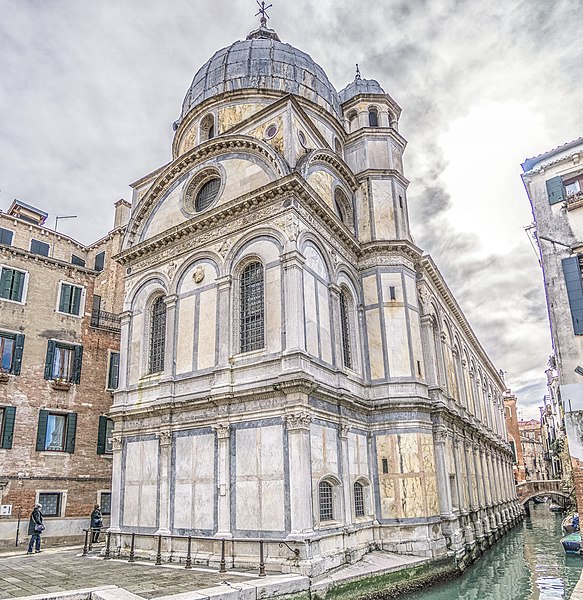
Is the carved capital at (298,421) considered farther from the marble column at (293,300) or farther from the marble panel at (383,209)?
the marble panel at (383,209)

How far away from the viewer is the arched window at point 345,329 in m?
19.0

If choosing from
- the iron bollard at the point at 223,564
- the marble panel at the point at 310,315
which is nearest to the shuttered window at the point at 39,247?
the marble panel at the point at 310,315

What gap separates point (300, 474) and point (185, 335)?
649cm

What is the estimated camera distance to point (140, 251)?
20875 mm

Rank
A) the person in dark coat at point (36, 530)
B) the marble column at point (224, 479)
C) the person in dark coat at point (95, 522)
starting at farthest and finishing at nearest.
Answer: the person in dark coat at point (95, 522) < the person in dark coat at point (36, 530) < the marble column at point (224, 479)

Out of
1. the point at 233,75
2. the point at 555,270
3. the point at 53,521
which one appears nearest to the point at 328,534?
the point at 555,270

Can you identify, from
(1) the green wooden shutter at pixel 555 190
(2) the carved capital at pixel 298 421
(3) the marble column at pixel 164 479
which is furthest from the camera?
(3) the marble column at pixel 164 479

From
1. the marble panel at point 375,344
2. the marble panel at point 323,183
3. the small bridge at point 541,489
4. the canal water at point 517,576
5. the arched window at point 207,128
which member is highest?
the arched window at point 207,128

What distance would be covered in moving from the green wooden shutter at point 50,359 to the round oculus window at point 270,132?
39.8ft

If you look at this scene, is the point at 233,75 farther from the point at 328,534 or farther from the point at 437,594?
the point at 437,594

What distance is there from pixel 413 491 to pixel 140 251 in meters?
13.1

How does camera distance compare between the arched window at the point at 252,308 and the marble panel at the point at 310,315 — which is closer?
the marble panel at the point at 310,315

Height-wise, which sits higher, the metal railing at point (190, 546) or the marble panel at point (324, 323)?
the marble panel at point (324, 323)

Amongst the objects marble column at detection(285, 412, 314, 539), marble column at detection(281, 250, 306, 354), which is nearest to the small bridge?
marble column at detection(285, 412, 314, 539)
